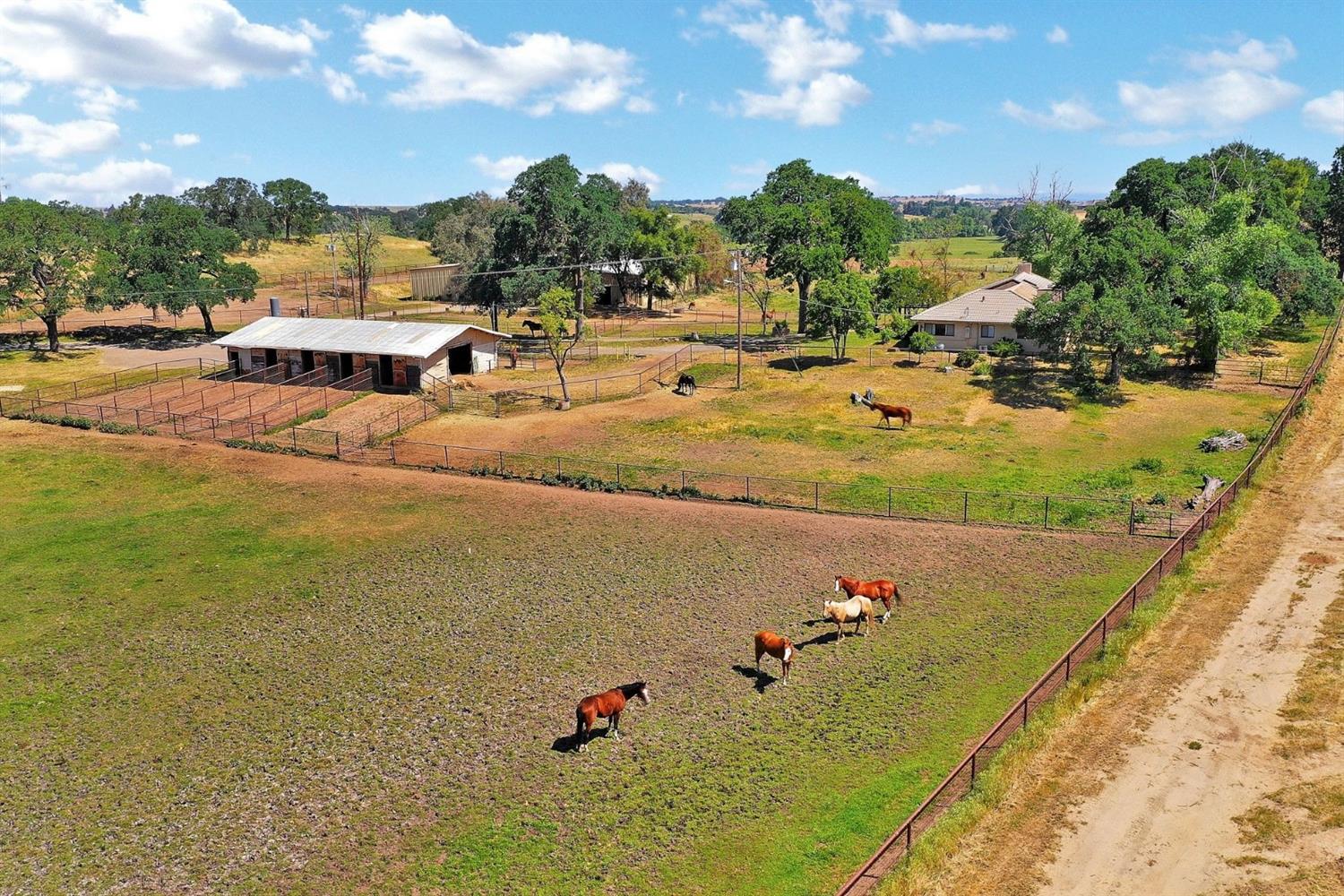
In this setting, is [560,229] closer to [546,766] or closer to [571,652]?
[571,652]

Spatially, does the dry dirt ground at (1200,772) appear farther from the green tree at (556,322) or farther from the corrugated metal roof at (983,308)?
the corrugated metal roof at (983,308)

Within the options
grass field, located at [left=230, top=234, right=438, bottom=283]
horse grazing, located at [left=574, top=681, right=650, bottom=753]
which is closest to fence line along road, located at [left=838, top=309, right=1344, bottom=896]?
horse grazing, located at [left=574, top=681, right=650, bottom=753]

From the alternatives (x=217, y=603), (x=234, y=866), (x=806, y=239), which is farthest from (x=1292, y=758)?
(x=806, y=239)

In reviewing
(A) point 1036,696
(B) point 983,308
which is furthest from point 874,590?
(B) point 983,308

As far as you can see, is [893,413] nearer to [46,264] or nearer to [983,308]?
[983,308]

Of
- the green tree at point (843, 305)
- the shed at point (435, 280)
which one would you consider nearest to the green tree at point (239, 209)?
the shed at point (435, 280)

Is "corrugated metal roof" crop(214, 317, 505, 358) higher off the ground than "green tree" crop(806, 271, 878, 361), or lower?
lower

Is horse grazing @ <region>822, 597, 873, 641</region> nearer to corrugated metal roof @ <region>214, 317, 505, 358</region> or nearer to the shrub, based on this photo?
the shrub
